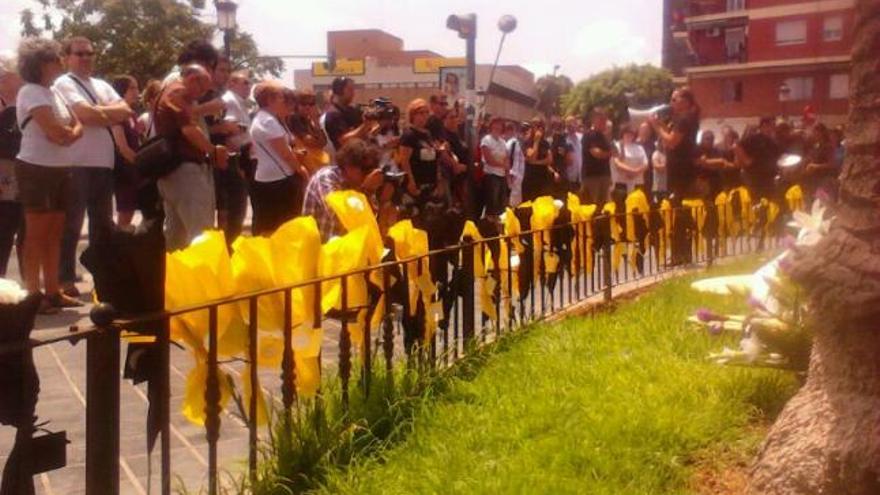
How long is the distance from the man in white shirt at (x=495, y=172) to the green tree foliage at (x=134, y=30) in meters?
32.3

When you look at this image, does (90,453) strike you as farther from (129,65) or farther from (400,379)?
(129,65)

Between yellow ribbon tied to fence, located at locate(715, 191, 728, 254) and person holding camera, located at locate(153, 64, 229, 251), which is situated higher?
person holding camera, located at locate(153, 64, 229, 251)

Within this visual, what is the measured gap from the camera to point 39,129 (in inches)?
285

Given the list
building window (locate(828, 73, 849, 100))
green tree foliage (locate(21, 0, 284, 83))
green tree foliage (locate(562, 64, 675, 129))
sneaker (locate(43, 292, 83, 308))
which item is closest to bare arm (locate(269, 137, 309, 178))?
sneaker (locate(43, 292, 83, 308))

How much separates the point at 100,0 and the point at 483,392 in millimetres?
46161

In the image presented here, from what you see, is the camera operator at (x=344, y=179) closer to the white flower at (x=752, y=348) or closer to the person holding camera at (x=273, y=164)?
the person holding camera at (x=273, y=164)

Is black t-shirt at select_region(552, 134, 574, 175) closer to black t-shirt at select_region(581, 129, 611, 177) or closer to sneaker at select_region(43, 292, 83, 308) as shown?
black t-shirt at select_region(581, 129, 611, 177)

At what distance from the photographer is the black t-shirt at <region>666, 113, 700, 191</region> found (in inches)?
411

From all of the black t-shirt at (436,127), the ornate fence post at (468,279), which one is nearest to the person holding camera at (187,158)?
the ornate fence post at (468,279)

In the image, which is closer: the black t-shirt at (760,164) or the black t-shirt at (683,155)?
the black t-shirt at (683,155)

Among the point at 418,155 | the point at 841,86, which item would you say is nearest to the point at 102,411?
the point at 841,86

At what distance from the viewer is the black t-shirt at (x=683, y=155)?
34.3ft

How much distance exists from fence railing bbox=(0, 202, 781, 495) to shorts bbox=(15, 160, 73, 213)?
2250 mm

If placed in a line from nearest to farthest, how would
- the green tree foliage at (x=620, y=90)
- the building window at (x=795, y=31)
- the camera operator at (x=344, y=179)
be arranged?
the camera operator at (x=344, y=179), the building window at (x=795, y=31), the green tree foliage at (x=620, y=90)
